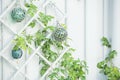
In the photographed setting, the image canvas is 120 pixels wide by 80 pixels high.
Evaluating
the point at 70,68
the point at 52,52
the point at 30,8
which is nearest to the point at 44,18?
the point at 30,8

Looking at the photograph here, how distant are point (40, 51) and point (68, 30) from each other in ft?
0.88

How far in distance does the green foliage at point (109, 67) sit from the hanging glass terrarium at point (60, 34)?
16.8 inches

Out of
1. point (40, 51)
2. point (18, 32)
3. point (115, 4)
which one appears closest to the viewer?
point (18, 32)

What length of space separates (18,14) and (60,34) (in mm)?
314

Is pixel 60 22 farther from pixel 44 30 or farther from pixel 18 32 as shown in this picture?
pixel 18 32

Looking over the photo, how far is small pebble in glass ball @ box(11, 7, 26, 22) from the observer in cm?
196

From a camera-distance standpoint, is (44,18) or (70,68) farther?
(70,68)

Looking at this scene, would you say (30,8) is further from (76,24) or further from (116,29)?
(116,29)

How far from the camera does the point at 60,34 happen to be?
2.08 meters

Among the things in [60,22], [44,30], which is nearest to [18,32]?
[44,30]

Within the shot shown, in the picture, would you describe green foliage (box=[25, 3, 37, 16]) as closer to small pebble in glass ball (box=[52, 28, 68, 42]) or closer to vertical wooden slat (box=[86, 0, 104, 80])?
small pebble in glass ball (box=[52, 28, 68, 42])

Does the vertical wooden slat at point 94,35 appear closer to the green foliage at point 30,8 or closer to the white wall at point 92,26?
the white wall at point 92,26

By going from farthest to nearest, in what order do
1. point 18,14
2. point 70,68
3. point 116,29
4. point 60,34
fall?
point 116,29
point 70,68
point 60,34
point 18,14

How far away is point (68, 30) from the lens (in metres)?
2.28
